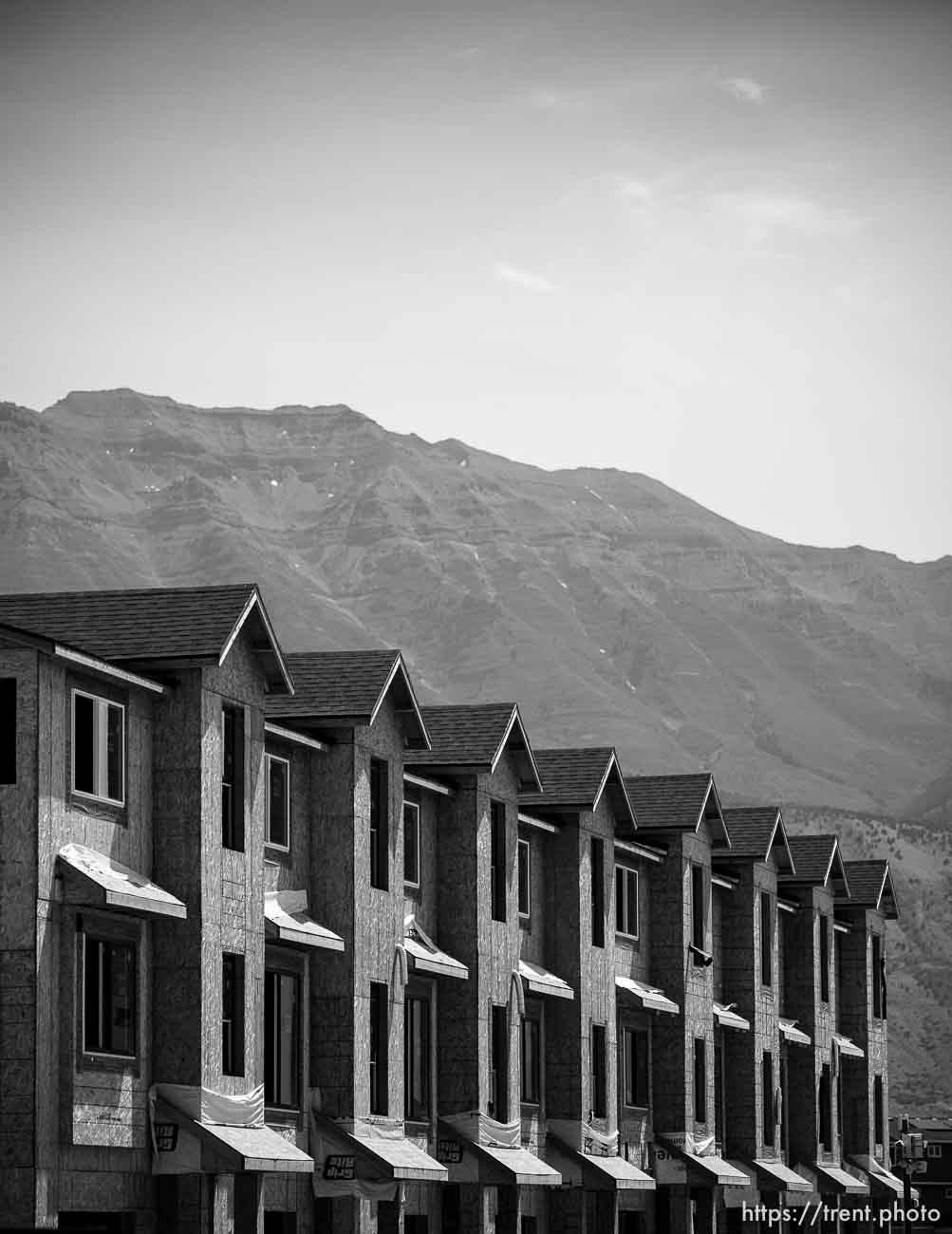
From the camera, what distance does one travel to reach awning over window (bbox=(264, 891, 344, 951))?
39.4 meters

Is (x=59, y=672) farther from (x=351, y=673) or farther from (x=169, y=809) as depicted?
(x=351, y=673)

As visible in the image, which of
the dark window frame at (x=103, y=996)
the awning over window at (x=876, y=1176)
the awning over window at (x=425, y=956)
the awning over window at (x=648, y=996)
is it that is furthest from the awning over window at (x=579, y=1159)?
the awning over window at (x=876, y=1176)

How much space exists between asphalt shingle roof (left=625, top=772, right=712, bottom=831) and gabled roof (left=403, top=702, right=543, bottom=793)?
33.0 ft

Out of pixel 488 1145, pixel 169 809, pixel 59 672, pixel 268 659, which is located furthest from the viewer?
pixel 488 1145

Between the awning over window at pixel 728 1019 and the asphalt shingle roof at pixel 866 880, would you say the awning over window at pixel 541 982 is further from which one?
the asphalt shingle roof at pixel 866 880

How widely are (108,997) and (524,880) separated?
1897cm

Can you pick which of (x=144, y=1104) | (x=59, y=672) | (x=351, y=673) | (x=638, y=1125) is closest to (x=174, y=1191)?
(x=144, y=1104)

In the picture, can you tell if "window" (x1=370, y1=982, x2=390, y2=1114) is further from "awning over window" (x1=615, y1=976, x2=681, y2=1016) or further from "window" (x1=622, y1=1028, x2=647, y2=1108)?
"window" (x1=622, y1=1028, x2=647, y2=1108)

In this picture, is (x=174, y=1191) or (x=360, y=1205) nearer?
(x=174, y=1191)

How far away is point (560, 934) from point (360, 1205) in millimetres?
12722

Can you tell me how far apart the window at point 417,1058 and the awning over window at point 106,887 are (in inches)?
459

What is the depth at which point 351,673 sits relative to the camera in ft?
145

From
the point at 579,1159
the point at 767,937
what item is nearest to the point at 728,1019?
the point at 767,937

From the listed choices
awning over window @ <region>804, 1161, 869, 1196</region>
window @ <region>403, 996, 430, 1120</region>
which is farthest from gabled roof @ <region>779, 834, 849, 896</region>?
window @ <region>403, 996, 430, 1120</region>
